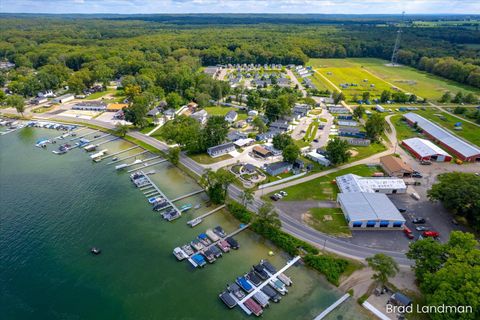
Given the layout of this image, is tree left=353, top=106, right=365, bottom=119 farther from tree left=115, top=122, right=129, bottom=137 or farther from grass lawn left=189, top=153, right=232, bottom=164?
tree left=115, top=122, right=129, bottom=137

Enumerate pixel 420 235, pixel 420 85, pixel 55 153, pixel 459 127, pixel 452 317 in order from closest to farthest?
pixel 452 317 → pixel 420 235 → pixel 55 153 → pixel 459 127 → pixel 420 85

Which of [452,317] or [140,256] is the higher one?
[452,317]

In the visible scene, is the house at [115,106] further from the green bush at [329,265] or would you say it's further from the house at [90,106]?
the green bush at [329,265]

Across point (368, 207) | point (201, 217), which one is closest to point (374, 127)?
point (368, 207)

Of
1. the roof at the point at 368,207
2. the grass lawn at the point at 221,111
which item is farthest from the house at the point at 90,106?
the roof at the point at 368,207

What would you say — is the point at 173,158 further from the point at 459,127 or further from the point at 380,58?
the point at 380,58

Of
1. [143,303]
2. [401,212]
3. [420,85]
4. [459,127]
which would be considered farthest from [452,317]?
[420,85]

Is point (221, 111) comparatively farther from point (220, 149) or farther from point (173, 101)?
point (220, 149)
